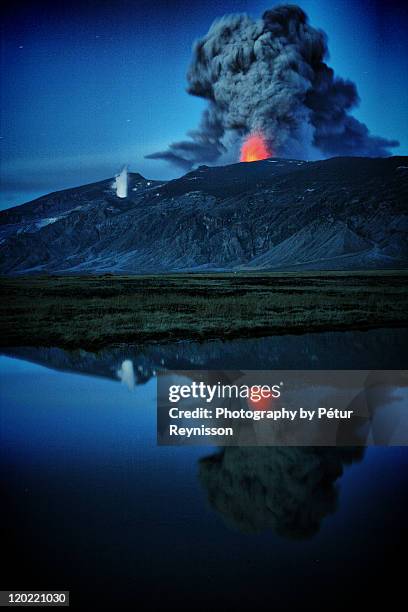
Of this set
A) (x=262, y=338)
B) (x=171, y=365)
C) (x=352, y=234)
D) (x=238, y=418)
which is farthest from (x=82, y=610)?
(x=352, y=234)

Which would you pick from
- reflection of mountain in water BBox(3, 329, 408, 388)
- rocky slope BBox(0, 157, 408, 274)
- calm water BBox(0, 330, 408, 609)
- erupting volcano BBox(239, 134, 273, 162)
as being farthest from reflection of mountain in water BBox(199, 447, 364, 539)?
erupting volcano BBox(239, 134, 273, 162)

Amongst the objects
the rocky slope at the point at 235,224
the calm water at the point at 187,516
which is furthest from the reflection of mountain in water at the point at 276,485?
the rocky slope at the point at 235,224

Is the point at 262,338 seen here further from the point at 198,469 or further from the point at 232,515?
the point at 232,515

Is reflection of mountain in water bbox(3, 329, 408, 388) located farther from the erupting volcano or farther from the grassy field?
the erupting volcano

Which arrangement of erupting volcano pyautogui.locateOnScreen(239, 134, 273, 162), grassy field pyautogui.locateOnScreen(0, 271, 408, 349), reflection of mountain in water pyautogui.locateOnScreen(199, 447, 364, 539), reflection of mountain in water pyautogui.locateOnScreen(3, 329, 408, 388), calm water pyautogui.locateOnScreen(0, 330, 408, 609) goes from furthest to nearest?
erupting volcano pyautogui.locateOnScreen(239, 134, 273, 162), grassy field pyautogui.locateOnScreen(0, 271, 408, 349), reflection of mountain in water pyautogui.locateOnScreen(3, 329, 408, 388), reflection of mountain in water pyautogui.locateOnScreen(199, 447, 364, 539), calm water pyautogui.locateOnScreen(0, 330, 408, 609)

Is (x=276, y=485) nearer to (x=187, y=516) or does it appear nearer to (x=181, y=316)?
(x=187, y=516)

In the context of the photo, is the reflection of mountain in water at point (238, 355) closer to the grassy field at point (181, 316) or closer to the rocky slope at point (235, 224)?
the grassy field at point (181, 316)
